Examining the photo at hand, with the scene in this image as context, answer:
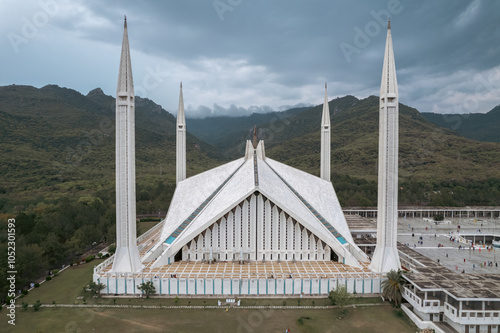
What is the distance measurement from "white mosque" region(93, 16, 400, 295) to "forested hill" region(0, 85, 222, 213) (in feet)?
84.5

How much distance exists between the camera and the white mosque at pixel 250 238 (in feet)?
62.0

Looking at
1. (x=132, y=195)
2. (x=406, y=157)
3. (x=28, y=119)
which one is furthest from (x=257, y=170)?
(x=28, y=119)

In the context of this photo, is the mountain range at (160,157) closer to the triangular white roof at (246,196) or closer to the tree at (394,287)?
the triangular white roof at (246,196)

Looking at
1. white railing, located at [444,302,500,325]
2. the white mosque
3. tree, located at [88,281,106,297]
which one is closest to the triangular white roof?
the white mosque

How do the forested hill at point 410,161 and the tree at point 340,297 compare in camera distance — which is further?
the forested hill at point 410,161

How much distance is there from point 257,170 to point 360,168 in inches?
2213

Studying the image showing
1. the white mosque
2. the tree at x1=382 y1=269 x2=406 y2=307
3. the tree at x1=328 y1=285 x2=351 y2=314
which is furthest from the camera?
the white mosque

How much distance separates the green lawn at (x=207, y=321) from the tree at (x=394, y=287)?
0.74 meters

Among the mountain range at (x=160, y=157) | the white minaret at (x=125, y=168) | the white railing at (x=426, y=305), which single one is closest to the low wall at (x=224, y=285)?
the white minaret at (x=125, y=168)

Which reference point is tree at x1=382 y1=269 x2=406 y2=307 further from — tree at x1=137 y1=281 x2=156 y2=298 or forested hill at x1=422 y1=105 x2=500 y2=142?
forested hill at x1=422 y1=105 x2=500 y2=142

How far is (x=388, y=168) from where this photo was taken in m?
19.7

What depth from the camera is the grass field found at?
1534 cm

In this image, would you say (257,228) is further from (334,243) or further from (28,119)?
(28,119)

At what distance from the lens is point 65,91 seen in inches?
4872
